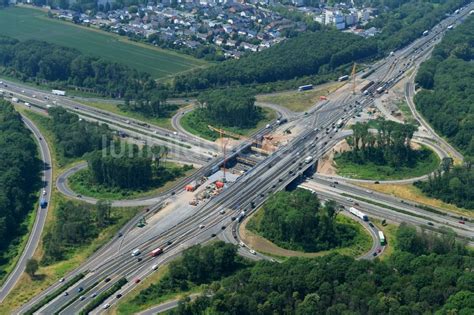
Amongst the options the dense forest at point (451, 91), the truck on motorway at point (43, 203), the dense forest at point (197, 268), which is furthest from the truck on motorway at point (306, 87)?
Result: the dense forest at point (197, 268)

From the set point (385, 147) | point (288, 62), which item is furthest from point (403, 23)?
point (385, 147)

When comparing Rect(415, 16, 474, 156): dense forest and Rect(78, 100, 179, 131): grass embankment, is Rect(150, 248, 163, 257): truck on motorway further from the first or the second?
Rect(415, 16, 474, 156): dense forest

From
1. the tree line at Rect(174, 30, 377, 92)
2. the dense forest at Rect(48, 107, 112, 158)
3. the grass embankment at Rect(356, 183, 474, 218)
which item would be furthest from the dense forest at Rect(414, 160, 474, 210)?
the dense forest at Rect(48, 107, 112, 158)

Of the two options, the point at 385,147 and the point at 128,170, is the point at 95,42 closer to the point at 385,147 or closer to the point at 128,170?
the point at 128,170

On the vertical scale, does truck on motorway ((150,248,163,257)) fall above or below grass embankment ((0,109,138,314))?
above

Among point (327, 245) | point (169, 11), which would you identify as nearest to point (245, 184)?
point (327, 245)

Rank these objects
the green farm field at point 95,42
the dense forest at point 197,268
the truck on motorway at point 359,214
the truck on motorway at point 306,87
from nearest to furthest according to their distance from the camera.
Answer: the dense forest at point 197,268
the truck on motorway at point 359,214
the truck on motorway at point 306,87
the green farm field at point 95,42

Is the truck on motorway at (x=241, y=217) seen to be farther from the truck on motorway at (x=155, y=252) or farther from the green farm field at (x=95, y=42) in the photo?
the green farm field at (x=95, y=42)

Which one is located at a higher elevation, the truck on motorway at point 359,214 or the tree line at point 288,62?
the tree line at point 288,62
